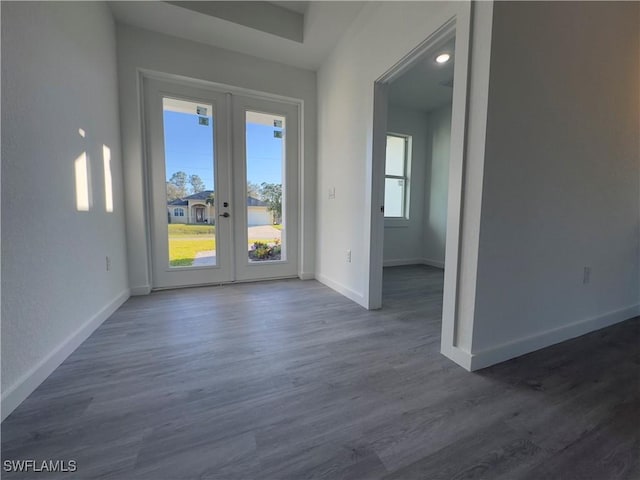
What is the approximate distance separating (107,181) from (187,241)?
0.96 meters

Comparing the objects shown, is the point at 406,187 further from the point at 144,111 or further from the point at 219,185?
the point at 144,111

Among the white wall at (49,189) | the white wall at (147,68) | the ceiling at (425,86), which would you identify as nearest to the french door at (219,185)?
the white wall at (147,68)

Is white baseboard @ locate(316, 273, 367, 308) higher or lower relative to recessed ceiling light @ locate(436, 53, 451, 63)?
lower

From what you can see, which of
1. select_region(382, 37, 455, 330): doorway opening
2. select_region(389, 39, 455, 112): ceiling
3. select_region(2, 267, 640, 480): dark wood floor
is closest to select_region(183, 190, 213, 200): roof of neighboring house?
select_region(2, 267, 640, 480): dark wood floor

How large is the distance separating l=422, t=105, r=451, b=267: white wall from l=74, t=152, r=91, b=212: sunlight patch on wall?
431cm

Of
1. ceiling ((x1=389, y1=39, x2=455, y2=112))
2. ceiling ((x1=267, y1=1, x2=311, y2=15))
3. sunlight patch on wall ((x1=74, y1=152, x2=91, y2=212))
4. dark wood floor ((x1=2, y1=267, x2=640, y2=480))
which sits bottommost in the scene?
dark wood floor ((x1=2, y1=267, x2=640, y2=480))

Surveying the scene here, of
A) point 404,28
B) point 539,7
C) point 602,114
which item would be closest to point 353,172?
point 404,28

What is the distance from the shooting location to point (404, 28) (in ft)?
6.05

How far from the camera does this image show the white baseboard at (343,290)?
2457 millimetres

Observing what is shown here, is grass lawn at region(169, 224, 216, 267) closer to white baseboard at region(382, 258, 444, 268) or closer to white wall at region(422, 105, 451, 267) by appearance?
white baseboard at region(382, 258, 444, 268)

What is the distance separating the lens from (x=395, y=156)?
447cm

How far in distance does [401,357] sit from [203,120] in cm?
301

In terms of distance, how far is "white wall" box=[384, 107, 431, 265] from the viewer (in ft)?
14.3

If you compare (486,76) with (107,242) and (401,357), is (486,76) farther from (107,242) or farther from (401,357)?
(107,242)
